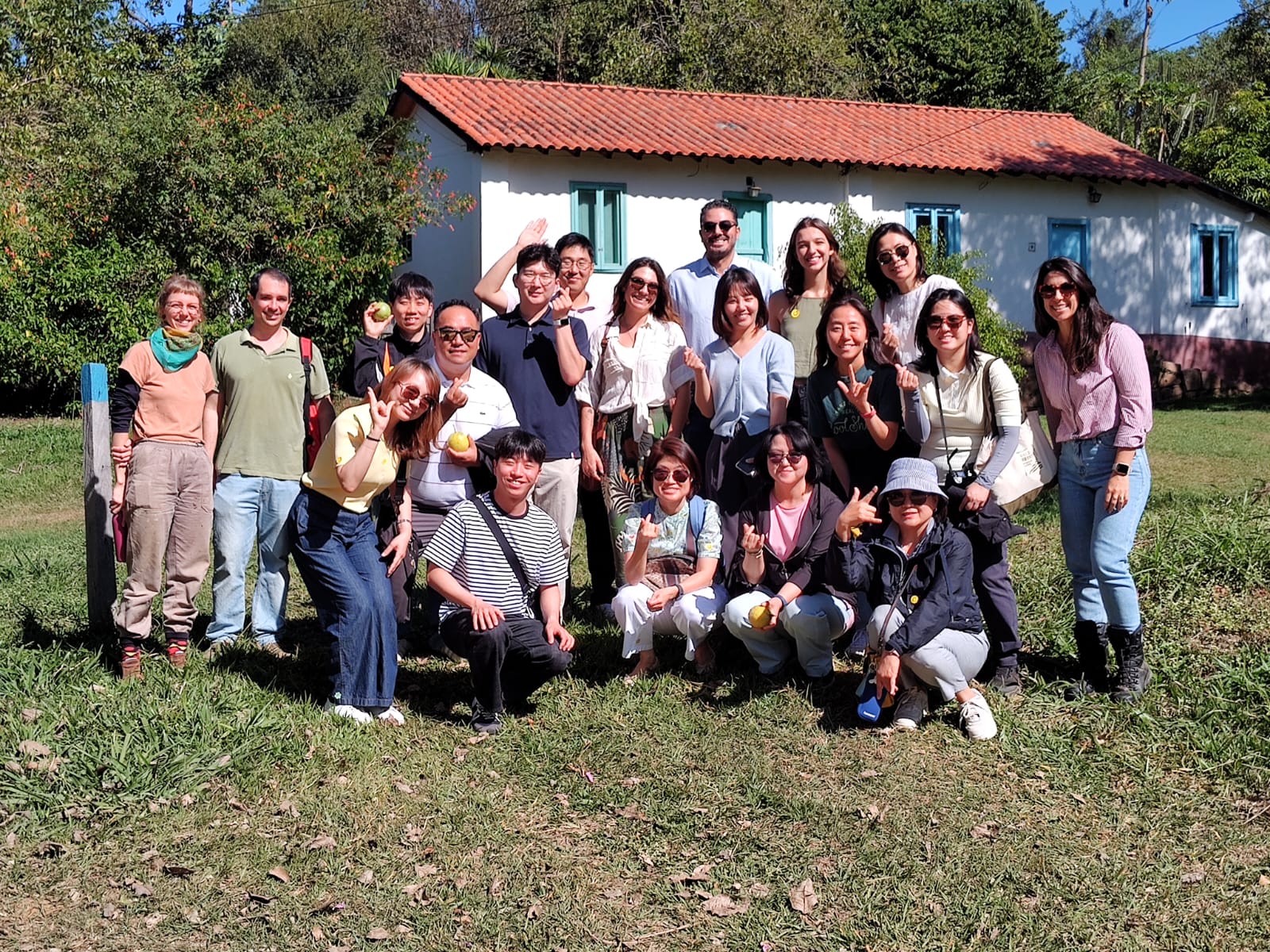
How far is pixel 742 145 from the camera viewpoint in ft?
69.8

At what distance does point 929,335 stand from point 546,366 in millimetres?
1988

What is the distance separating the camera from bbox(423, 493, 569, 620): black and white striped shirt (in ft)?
18.8

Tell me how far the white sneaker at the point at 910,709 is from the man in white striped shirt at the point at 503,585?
4.73 ft

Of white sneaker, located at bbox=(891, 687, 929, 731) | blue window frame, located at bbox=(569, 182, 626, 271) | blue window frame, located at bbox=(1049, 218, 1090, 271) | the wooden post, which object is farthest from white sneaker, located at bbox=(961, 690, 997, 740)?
blue window frame, located at bbox=(1049, 218, 1090, 271)

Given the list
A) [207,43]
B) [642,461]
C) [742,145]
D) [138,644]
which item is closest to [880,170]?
[742,145]

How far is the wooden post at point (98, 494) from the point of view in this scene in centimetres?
668

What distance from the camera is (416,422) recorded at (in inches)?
223

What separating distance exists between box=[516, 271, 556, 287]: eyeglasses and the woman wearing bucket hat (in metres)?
1.96

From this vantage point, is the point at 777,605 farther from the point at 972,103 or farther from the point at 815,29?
the point at 972,103

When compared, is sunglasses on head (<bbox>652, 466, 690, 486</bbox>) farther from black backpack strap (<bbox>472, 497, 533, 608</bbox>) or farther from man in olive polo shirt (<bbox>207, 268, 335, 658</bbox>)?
man in olive polo shirt (<bbox>207, 268, 335, 658</bbox>)

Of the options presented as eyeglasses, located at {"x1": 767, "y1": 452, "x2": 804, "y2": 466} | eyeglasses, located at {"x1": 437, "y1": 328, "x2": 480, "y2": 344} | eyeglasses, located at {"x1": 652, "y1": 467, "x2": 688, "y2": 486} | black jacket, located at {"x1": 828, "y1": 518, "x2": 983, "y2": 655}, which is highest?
eyeglasses, located at {"x1": 437, "y1": 328, "x2": 480, "y2": 344}

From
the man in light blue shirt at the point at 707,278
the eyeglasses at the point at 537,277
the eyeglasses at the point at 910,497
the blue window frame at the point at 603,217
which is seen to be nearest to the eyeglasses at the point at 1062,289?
the eyeglasses at the point at 910,497

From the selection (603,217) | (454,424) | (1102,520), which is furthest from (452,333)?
(603,217)

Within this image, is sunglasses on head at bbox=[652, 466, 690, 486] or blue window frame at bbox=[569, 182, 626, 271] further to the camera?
blue window frame at bbox=[569, 182, 626, 271]
